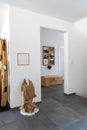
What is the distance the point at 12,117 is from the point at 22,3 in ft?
8.56

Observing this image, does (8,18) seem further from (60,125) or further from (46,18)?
(60,125)

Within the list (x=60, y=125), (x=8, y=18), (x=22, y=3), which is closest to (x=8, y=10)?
(x=8, y=18)

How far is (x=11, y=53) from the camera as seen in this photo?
296 cm

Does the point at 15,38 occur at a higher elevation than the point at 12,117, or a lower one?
higher

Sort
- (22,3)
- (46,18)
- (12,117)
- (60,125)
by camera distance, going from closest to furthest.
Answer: (60,125), (12,117), (22,3), (46,18)

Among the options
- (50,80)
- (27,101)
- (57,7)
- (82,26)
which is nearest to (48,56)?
(50,80)

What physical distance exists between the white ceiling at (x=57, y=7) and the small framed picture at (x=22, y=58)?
122 centimetres

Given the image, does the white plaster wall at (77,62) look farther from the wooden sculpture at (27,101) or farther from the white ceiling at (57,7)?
the wooden sculpture at (27,101)

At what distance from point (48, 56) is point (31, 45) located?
119 inches

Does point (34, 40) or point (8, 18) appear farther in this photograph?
point (34, 40)

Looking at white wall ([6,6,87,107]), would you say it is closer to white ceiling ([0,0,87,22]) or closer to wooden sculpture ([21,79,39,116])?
white ceiling ([0,0,87,22])

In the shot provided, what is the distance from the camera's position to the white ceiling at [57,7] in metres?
2.80

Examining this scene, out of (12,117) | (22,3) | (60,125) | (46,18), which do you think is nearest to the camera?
(60,125)

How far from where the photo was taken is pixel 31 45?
327 centimetres
